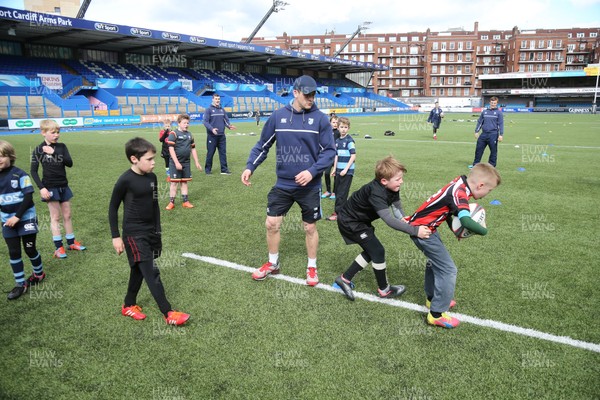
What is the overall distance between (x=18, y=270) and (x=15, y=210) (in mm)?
725

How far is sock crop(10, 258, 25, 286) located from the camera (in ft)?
15.5

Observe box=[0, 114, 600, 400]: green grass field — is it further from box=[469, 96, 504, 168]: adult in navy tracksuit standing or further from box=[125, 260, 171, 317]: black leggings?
box=[469, 96, 504, 168]: adult in navy tracksuit standing

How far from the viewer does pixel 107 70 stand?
148 feet

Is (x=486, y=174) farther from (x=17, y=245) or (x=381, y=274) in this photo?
(x=17, y=245)

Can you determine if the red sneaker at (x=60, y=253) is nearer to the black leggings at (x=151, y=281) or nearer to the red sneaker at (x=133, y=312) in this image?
the red sneaker at (x=133, y=312)

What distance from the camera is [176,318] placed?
4.07 m

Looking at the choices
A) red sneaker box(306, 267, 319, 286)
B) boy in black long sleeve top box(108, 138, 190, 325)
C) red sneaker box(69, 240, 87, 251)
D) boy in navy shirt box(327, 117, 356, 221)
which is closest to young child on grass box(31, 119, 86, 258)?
red sneaker box(69, 240, 87, 251)

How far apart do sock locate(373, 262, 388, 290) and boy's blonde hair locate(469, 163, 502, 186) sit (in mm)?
Answer: 1437

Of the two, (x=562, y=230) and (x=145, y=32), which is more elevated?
(x=145, y=32)

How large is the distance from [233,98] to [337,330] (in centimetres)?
4592

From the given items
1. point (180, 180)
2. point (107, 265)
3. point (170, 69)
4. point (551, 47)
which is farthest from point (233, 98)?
point (551, 47)

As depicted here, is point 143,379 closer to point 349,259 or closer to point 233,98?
point 349,259

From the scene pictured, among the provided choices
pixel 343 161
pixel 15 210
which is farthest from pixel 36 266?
pixel 343 161

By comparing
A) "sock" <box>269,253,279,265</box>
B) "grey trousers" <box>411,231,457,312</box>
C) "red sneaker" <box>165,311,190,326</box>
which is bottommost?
"red sneaker" <box>165,311,190,326</box>
